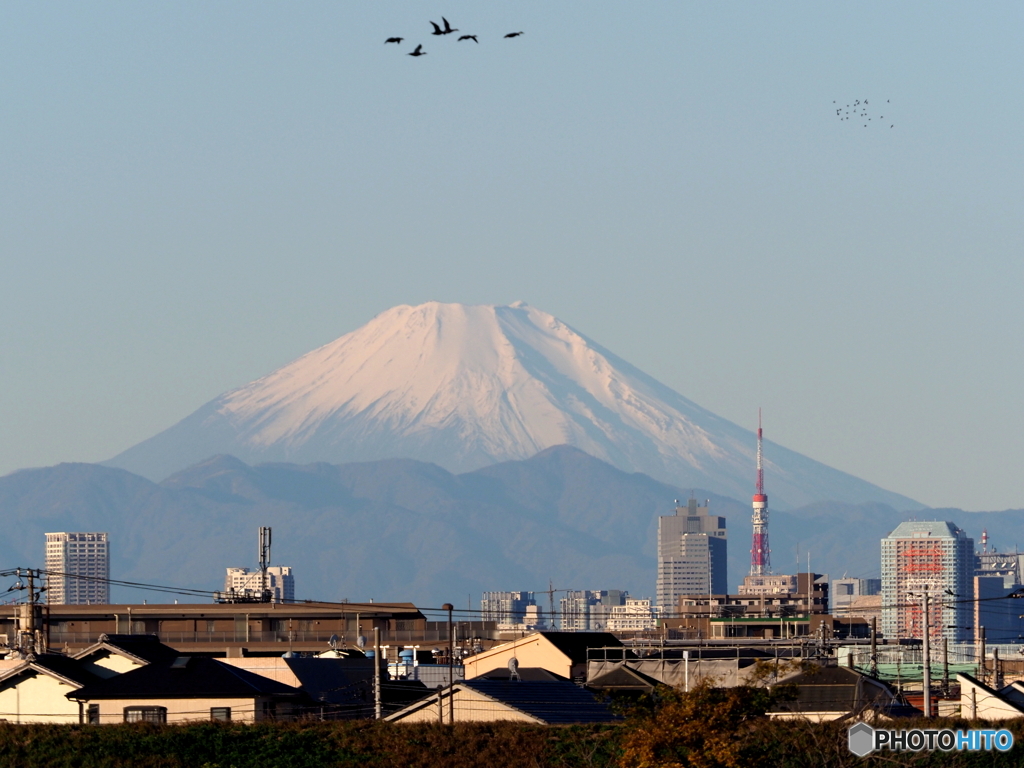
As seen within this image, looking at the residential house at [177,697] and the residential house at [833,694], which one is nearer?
the residential house at [833,694]

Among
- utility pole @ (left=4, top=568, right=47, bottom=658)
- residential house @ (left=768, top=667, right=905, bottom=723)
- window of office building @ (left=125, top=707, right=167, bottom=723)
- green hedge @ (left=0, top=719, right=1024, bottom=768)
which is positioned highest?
utility pole @ (left=4, top=568, right=47, bottom=658)

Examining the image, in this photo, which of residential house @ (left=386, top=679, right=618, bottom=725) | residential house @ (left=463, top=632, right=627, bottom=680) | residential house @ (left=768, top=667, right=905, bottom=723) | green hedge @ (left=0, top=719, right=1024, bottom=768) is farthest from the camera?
residential house @ (left=463, top=632, right=627, bottom=680)

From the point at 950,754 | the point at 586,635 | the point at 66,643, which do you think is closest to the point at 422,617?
the point at 66,643

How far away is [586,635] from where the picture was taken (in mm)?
96750

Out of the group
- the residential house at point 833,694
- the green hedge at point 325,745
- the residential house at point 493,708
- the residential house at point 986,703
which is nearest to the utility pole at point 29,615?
the green hedge at point 325,745

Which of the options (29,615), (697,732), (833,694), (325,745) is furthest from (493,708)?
(29,615)

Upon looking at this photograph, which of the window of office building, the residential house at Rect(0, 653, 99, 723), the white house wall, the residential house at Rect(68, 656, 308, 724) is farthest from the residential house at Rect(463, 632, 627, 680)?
the white house wall

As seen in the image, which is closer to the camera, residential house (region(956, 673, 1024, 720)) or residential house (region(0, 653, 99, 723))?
residential house (region(956, 673, 1024, 720))

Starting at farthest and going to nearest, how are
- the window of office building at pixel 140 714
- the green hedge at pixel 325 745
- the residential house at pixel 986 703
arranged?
the window of office building at pixel 140 714 < the residential house at pixel 986 703 < the green hedge at pixel 325 745

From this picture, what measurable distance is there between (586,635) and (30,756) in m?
39.4

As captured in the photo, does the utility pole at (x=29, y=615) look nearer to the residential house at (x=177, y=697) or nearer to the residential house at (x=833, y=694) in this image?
the residential house at (x=177, y=697)

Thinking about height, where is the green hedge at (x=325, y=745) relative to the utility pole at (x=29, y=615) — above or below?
below

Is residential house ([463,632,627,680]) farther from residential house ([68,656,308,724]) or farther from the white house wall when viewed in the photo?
the white house wall

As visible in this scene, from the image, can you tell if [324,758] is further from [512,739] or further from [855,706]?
[855,706]
